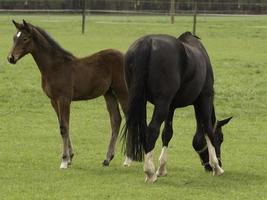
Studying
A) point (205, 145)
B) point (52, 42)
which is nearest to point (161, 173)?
point (205, 145)

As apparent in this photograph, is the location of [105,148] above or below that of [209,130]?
below

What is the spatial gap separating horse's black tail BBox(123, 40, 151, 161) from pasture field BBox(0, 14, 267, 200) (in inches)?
19.9

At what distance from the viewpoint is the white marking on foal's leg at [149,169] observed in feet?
26.1

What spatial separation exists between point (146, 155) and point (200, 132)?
1.36 meters

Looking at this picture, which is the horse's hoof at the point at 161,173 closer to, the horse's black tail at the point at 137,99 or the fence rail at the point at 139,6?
the horse's black tail at the point at 137,99

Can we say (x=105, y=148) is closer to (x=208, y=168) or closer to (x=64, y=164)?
(x=64, y=164)

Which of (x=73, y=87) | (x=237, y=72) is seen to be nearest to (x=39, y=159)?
(x=73, y=87)

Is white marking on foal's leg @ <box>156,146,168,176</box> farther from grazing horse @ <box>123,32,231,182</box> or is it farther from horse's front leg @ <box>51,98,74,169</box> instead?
horse's front leg @ <box>51,98,74,169</box>

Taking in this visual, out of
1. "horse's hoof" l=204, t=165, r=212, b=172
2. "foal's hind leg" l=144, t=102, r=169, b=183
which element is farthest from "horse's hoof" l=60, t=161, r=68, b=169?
"horse's hoof" l=204, t=165, r=212, b=172

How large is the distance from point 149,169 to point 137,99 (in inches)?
32.9

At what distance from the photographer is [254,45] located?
31859mm

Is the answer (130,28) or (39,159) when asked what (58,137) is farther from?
(130,28)

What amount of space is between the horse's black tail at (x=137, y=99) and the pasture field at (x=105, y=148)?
0.51 m

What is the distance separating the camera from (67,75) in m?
9.62
